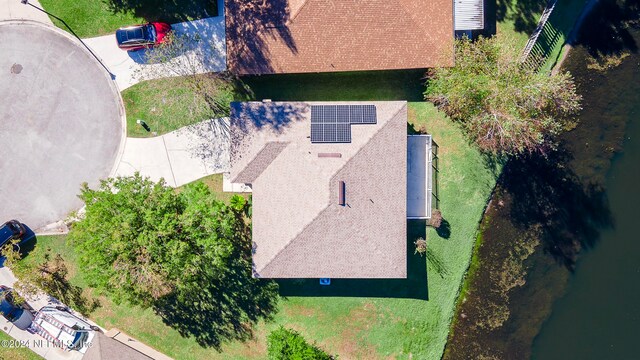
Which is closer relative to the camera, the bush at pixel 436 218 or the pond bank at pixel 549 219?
the bush at pixel 436 218

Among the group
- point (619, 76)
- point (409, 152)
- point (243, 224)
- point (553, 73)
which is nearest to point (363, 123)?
point (409, 152)

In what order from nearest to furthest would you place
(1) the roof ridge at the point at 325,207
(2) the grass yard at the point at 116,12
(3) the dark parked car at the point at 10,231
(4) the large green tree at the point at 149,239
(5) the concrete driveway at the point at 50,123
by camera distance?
(4) the large green tree at the point at 149,239
(1) the roof ridge at the point at 325,207
(3) the dark parked car at the point at 10,231
(2) the grass yard at the point at 116,12
(5) the concrete driveway at the point at 50,123

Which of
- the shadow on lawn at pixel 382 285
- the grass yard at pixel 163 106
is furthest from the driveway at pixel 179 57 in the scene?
the shadow on lawn at pixel 382 285

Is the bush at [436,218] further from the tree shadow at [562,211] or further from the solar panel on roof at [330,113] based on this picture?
the solar panel on roof at [330,113]

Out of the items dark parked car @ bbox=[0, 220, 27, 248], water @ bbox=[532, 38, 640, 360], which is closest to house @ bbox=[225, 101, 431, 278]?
water @ bbox=[532, 38, 640, 360]

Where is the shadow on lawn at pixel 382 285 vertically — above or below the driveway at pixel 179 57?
below
